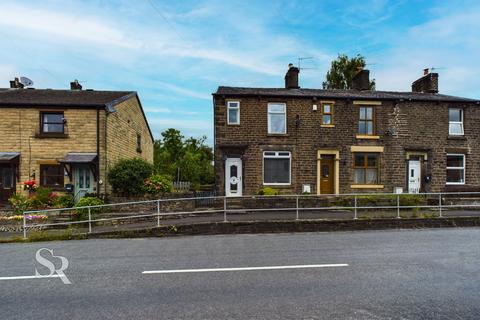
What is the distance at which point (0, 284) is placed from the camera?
5.49m

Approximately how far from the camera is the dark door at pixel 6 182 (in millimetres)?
16859

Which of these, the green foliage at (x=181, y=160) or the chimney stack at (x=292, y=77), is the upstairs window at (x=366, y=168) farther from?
the green foliage at (x=181, y=160)

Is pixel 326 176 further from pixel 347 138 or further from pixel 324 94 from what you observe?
pixel 324 94

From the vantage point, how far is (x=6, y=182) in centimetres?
1698

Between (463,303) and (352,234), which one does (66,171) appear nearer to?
(352,234)

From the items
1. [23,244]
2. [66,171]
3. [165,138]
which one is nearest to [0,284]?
[23,244]

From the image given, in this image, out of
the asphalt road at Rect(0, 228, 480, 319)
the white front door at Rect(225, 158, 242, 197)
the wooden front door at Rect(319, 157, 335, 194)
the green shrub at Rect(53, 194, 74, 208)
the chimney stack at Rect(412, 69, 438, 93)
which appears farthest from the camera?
the chimney stack at Rect(412, 69, 438, 93)

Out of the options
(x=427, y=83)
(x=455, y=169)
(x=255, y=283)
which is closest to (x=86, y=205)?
(x=255, y=283)

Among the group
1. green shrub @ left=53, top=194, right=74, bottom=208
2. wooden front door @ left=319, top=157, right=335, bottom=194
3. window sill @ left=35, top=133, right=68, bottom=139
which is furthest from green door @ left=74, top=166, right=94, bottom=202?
wooden front door @ left=319, top=157, right=335, bottom=194

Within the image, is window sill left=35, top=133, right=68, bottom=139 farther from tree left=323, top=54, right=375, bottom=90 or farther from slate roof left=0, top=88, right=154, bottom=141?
tree left=323, top=54, right=375, bottom=90

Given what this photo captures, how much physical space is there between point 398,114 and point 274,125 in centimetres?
750

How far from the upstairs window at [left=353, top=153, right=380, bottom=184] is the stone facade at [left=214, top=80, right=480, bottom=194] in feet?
1.09

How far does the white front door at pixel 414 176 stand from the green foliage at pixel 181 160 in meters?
21.8

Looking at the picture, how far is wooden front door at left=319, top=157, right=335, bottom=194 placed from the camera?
61.7ft
